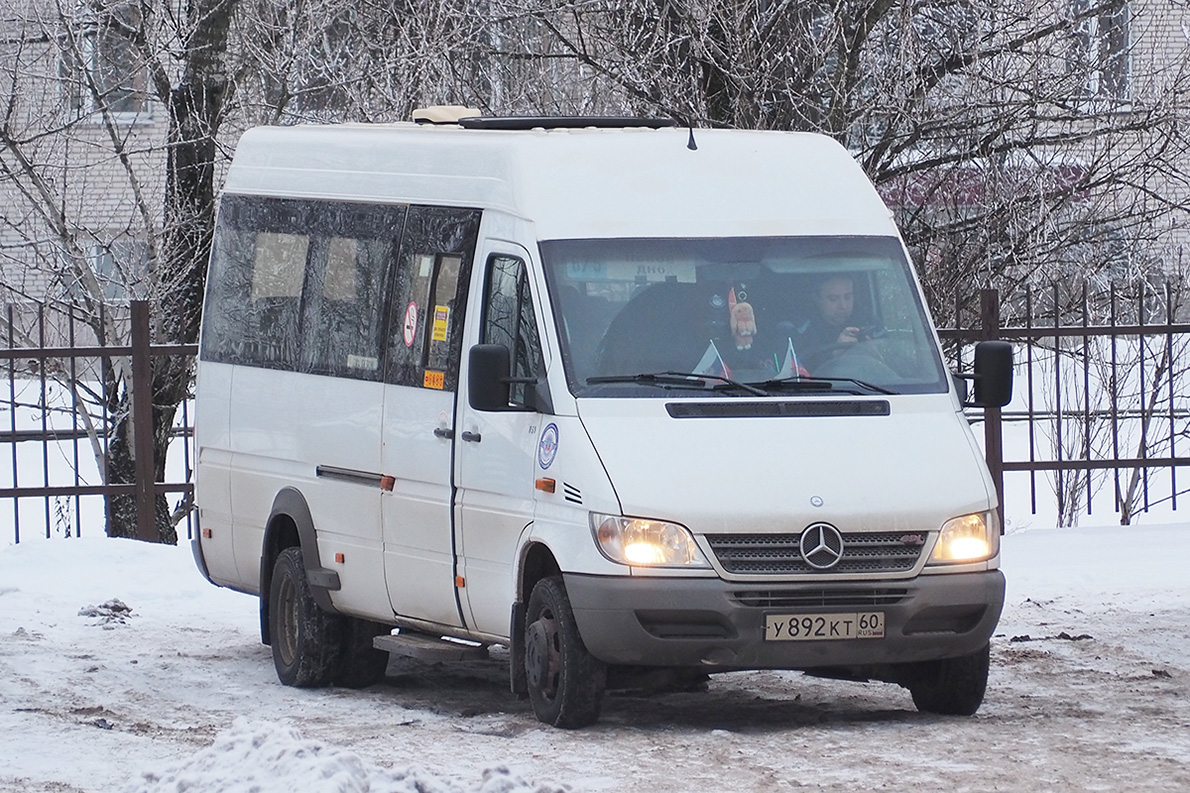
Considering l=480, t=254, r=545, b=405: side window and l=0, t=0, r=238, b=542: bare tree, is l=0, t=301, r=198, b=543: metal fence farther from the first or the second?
l=480, t=254, r=545, b=405: side window

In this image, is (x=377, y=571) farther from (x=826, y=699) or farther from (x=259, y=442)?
(x=826, y=699)

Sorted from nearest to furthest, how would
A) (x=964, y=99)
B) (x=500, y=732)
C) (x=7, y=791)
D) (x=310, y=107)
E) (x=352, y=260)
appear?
1. (x=7, y=791)
2. (x=500, y=732)
3. (x=352, y=260)
4. (x=964, y=99)
5. (x=310, y=107)

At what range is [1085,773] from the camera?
274 inches

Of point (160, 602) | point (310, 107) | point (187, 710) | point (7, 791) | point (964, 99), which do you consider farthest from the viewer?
point (310, 107)

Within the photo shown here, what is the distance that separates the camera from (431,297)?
9.19m

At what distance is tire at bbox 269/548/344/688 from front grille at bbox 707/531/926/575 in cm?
272

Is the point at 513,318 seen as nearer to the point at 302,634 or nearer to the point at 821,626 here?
the point at 821,626

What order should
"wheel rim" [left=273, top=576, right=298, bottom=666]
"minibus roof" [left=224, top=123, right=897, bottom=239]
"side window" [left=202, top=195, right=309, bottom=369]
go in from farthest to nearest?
"side window" [left=202, top=195, right=309, bottom=369] < "wheel rim" [left=273, top=576, right=298, bottom=666] < "minibus roof" [left=224, top=123, right=897, bottom=239]

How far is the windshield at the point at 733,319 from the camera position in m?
8.26

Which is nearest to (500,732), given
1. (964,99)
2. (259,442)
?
(259,442)

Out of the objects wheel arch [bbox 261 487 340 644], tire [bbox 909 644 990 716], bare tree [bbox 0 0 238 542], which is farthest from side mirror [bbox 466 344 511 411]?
bare tree [bbox 0 0 238 542]

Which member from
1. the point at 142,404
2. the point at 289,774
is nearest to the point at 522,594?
the point at 289,774

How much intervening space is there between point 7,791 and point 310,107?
35.2ft

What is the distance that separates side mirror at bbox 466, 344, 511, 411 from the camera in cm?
814
